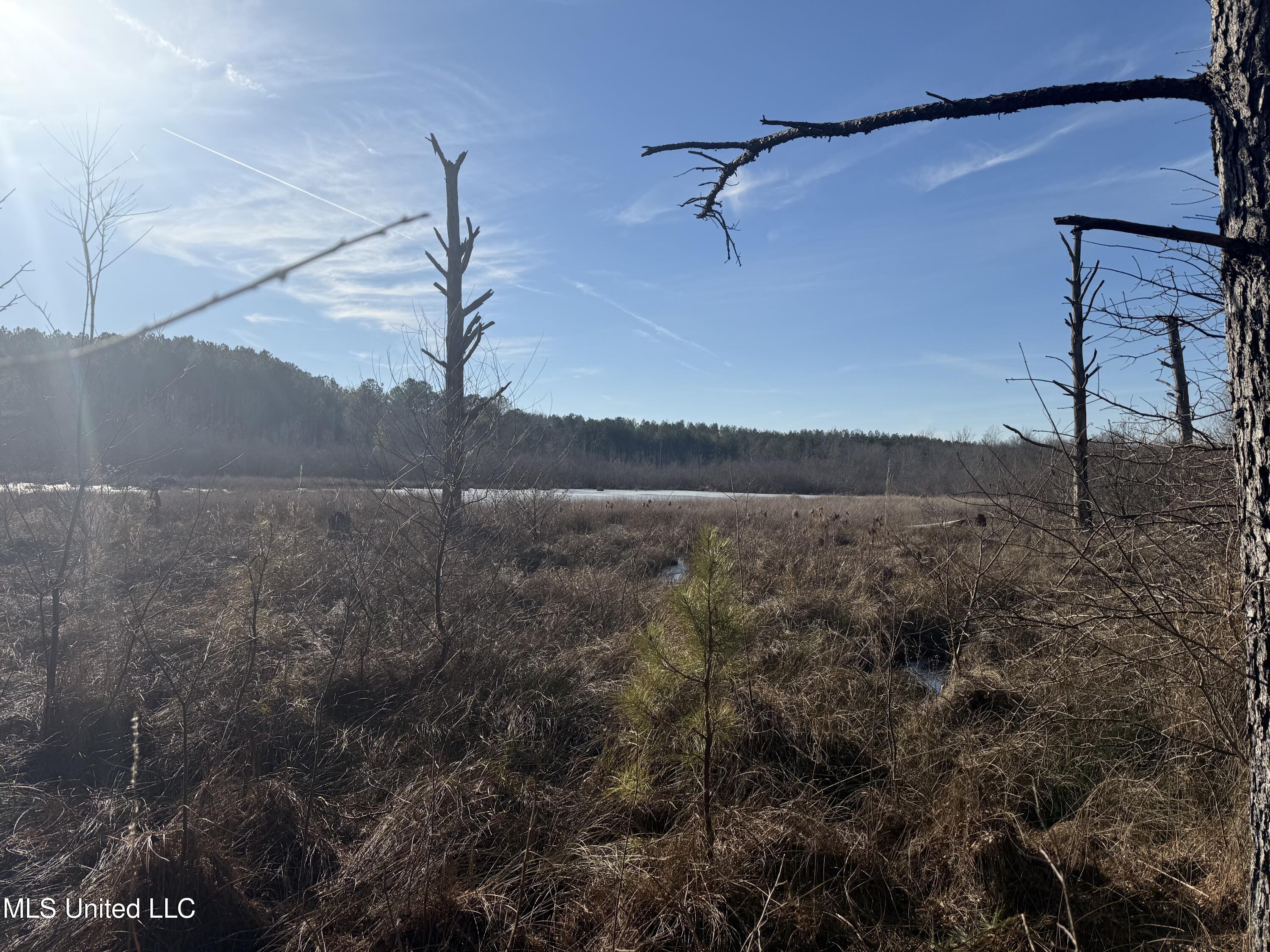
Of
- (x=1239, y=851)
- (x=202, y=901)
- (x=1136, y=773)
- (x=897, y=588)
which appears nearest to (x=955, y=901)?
(x=1239, y=851)

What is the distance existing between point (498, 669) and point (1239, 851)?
4.48 metres

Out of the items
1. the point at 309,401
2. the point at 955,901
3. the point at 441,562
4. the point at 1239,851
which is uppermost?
the point at 309,401

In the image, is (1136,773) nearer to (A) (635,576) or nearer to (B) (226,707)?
(B) (226,707)

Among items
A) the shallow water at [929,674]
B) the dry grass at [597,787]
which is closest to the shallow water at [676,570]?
the dry grass at [597,787]

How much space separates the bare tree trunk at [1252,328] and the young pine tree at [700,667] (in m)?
1.73

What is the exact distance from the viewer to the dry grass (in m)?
2.73

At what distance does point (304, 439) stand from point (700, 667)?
55.8m

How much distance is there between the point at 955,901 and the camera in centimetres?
279

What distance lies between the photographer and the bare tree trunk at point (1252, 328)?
162 cm

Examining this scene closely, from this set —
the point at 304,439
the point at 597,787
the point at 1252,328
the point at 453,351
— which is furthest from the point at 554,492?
the point at 304,439

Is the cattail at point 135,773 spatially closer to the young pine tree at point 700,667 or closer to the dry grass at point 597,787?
the dry grass at point 597,787

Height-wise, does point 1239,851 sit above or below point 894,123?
below

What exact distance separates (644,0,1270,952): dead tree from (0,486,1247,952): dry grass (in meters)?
0.94

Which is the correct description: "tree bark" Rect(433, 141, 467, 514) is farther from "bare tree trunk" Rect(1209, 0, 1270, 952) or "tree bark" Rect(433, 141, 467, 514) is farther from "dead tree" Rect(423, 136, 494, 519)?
"bare tree trunk" Rect(1209, 0, 1270, 952)
